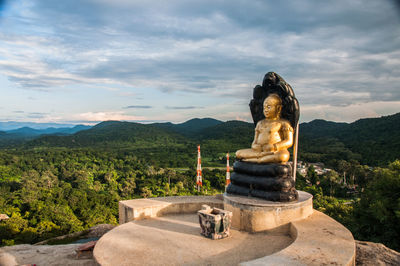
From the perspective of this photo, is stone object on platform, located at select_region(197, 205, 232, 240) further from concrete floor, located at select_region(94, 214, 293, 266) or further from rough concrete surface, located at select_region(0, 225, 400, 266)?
rough concrete surface, located at select_region(0, 225, 400, 266)

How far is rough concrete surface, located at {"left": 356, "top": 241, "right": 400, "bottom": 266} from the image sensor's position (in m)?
6.23

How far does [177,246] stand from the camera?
6.47m

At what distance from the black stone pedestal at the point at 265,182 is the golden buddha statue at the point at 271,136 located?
11.2 inches

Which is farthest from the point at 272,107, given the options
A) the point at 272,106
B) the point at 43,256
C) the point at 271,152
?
the point at 43,256

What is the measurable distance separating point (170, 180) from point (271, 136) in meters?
38.6

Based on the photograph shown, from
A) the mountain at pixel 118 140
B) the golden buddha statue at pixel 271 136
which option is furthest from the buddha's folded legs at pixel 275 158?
the mountain at pixel 118 140

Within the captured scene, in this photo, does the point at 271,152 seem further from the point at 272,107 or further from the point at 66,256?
the point at 66,256

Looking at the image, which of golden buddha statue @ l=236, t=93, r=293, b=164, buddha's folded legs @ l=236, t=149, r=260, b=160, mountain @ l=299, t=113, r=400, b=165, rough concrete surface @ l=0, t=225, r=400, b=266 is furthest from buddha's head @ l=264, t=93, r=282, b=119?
mountain @ l=299, t=113, r=400, b=165

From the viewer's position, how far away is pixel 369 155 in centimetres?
5350

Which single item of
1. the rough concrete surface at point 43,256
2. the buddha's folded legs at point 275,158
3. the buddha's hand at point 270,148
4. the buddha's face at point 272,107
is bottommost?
the rough concrete surface at point 43,256

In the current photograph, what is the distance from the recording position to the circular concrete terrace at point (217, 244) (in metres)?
5.27

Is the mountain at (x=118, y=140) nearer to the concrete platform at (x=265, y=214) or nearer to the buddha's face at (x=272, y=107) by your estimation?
the buddha's face at (x=272, y=107)

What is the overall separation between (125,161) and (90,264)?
66010 mm

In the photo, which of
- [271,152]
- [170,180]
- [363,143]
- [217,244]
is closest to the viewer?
[217,244]
